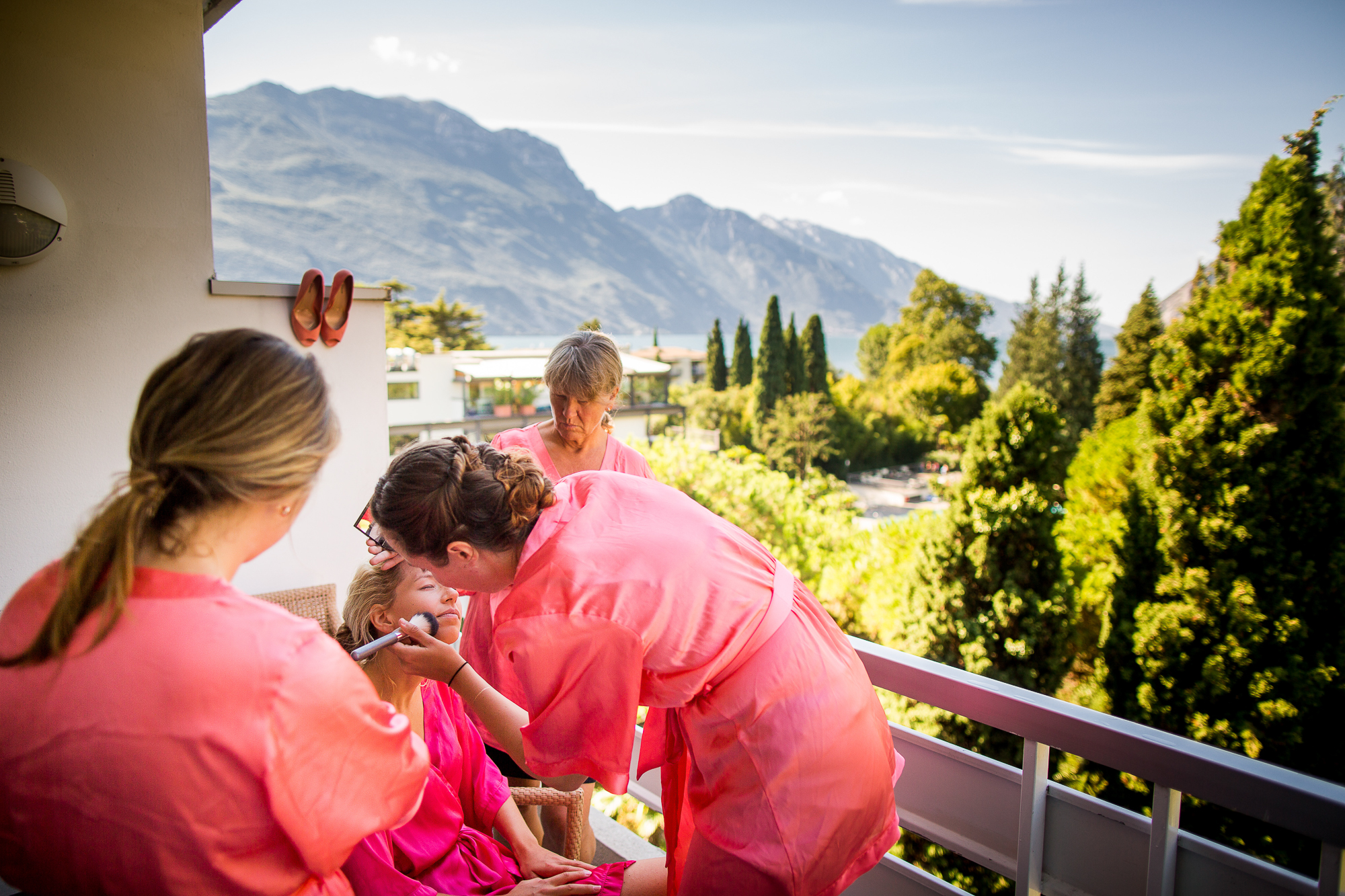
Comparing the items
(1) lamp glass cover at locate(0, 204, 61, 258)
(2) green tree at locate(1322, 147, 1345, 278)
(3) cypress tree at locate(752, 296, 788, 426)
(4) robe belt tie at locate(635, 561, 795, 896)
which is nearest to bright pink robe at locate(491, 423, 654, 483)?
(4) robe belt tie at locate(635, 561, 795, 896)

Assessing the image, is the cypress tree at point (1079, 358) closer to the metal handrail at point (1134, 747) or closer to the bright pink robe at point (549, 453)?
the bright pink robe at point (549, 453)

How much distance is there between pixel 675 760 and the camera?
128 cm

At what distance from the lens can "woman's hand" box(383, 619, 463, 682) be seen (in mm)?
1357

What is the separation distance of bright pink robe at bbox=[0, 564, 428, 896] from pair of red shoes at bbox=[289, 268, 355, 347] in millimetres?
2277

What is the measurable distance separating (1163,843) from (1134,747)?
168 millimetres

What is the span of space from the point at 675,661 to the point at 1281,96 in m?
59.0

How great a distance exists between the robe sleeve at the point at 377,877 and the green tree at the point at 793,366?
1139 inches

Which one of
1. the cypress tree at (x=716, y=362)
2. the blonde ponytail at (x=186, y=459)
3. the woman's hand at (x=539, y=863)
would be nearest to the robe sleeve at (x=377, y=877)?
the woman's hand at (x=539, y=863)

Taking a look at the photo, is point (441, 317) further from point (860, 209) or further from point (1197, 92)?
point (860, 209)

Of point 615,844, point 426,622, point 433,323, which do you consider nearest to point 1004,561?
point 615,844

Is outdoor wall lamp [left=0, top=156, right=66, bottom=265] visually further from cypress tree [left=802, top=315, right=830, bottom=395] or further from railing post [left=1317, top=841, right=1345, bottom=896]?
cypress tree [left=802, top=315, right=830, bottom=395]

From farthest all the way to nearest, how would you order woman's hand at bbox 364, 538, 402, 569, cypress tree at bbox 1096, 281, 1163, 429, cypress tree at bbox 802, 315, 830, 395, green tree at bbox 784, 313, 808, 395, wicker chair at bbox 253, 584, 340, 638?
cypress tree at bbox 802, 315, 830, 395 < green tree at bbox 784, 313, 808, 395 < cypress tree at bbox 1096, 281, 1163, 429 < wicker chair at bbox 253, 584, 340, 638 < woman's hand at bbox 364, 538, 402, 569

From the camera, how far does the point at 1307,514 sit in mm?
6473

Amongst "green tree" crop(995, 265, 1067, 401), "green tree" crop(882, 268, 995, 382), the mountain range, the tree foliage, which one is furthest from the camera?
the mountain range
